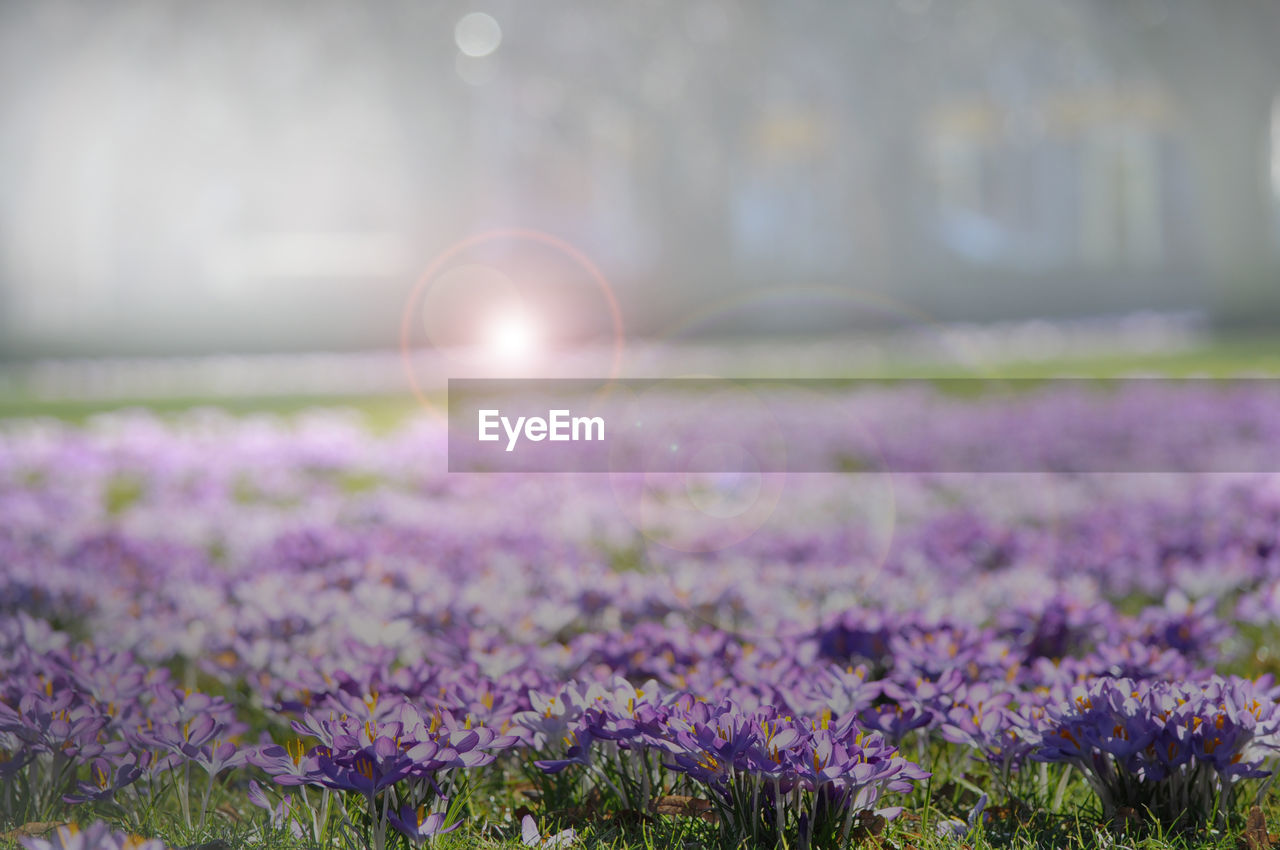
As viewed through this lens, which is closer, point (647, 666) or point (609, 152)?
point (647, 666)

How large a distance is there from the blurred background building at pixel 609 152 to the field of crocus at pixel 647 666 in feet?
51.7

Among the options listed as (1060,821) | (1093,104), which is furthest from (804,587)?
(1093,104)

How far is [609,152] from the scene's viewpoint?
84.2 ft

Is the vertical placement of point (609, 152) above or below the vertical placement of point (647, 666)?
above

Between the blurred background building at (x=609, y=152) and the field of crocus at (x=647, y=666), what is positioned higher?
the blurred background building at (x=609, y=152)

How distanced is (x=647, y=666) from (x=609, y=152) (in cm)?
2378

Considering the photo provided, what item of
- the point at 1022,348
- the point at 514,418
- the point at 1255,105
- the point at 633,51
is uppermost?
the point at 633,51

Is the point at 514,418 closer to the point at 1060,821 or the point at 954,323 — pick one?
the point at 1060,821

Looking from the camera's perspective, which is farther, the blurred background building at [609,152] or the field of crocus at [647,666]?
the blurred background building at [609,152]

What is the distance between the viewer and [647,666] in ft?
9.06

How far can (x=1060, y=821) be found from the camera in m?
2.20

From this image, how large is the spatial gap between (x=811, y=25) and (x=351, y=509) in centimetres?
1846

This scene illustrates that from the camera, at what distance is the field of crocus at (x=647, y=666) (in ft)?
6.70

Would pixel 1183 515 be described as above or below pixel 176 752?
above
